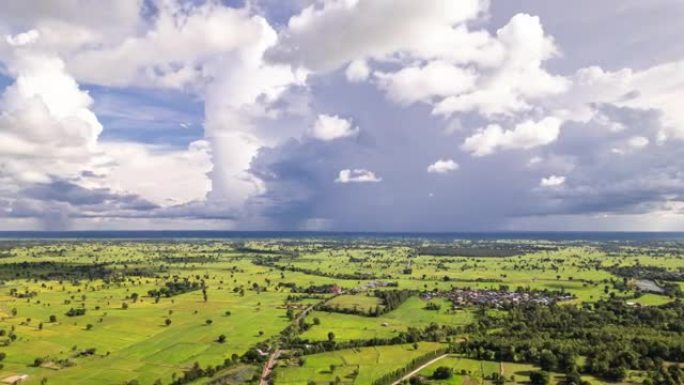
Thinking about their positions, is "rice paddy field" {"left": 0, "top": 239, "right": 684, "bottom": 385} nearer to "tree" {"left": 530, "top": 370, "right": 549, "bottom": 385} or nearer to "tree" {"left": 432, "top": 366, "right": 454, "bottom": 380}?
"tree" {"left": 432, "top": 366, "right": 454, "bottom": 380}

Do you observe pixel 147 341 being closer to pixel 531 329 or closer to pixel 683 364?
pixel 531 329

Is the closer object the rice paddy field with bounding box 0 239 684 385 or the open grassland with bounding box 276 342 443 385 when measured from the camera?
the open grassland with bounding box 276 342 443 385

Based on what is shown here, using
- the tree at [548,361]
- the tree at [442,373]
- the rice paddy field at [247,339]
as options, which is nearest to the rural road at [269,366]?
the rice paddy field at [247,339]

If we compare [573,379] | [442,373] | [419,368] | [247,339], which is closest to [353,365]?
[419,368]

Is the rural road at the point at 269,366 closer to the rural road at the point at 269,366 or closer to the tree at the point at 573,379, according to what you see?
the rural road at the point at 269,366

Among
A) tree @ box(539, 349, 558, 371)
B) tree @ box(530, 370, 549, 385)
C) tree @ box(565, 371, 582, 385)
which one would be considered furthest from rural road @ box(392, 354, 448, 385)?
tree @ box(565, 371, 582, 385)
